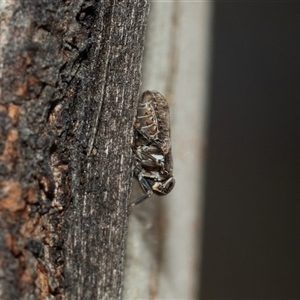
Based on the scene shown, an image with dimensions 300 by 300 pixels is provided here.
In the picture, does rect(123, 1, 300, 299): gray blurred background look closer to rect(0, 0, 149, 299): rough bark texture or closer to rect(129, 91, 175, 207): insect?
rect(129, 91, 175, 207): insect

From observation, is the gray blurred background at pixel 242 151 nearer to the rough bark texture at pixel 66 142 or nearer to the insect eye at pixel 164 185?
the insect eye at pixel 164 185

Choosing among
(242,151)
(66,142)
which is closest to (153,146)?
(66,142)

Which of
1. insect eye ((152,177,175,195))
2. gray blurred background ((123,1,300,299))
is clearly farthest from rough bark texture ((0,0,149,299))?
gray blurred background ((123,1,300,299))

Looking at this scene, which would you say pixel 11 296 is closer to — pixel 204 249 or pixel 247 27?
pixel 204 249

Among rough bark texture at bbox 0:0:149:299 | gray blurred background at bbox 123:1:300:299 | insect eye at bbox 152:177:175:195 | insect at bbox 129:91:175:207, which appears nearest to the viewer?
rough bark texture at bbox 0:0:149:299

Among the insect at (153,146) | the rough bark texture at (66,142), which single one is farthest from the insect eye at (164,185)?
the rough bark texture at (66,142)

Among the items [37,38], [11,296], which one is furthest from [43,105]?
[11,296]
